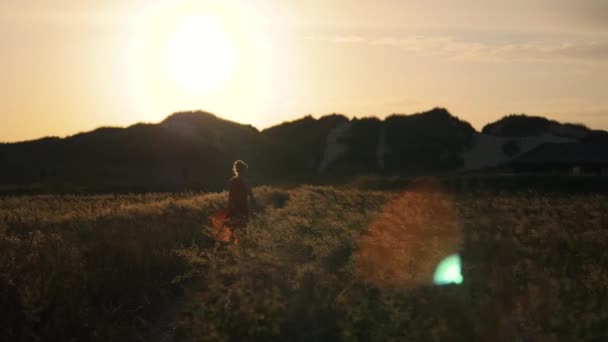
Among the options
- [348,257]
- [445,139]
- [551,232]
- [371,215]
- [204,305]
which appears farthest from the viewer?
[445,139]

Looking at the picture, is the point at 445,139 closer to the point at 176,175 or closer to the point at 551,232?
the point at 176,175

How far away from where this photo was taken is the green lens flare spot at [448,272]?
8.55 meters

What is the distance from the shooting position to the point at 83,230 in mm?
14805

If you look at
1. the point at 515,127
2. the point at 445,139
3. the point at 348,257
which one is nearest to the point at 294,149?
the point at 445,139

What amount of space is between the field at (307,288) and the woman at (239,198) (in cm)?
145

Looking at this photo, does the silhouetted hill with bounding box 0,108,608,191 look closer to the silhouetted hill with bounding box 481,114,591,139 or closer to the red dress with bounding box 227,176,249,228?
the silhouetted hill with bounding box 481,114,591,139

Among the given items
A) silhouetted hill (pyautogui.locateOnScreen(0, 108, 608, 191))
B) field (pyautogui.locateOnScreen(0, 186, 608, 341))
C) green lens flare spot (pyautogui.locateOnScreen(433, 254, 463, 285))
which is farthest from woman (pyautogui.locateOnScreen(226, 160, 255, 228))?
silhouetted hill (pyautogui.locateOnScreen(0, 108, 608, 191))

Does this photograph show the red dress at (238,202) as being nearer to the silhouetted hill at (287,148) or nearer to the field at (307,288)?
the field at (307,288)

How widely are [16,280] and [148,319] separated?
183 cm

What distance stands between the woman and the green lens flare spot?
5745 mm

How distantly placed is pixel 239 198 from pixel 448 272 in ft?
22.1

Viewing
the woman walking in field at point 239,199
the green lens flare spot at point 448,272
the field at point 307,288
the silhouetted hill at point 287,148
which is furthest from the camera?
the silhouetted hill at point 287,148

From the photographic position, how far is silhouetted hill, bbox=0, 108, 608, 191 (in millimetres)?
73562

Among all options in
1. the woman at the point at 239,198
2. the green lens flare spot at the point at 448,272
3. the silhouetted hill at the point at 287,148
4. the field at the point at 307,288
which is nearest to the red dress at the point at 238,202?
the woman at the point at 239,198
